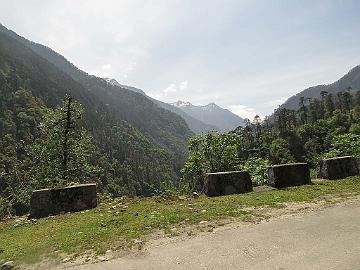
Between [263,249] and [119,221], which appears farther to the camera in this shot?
[119,221]

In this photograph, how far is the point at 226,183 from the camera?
546 inches

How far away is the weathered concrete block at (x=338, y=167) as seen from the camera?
15.8 meters

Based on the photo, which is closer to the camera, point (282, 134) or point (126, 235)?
point (126, 235)

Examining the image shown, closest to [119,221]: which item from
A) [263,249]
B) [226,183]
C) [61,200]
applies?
[61,200]

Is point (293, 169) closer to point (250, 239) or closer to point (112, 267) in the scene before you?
point (250, 239)

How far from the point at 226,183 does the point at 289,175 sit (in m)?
3.02

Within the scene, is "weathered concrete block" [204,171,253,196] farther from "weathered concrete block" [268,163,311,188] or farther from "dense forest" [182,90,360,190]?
"dense forest" [182,90,360,190]

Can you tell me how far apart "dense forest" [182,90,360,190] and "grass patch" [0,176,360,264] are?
8.85m

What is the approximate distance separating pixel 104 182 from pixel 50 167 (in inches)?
5363

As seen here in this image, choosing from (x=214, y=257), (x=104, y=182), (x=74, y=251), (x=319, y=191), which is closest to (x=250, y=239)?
(x=214, y=257)

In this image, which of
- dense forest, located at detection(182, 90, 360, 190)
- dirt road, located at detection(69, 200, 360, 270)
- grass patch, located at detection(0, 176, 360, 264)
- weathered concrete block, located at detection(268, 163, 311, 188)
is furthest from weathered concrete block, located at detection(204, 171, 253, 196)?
dense forest, located at detection(182, 90, 360, 190)

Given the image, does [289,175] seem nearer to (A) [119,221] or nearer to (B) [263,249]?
(A) [119,221]

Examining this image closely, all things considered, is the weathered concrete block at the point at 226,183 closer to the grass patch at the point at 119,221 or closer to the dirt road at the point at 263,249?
the grass patch at the point at 119,221

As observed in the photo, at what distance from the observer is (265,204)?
1074 cm
